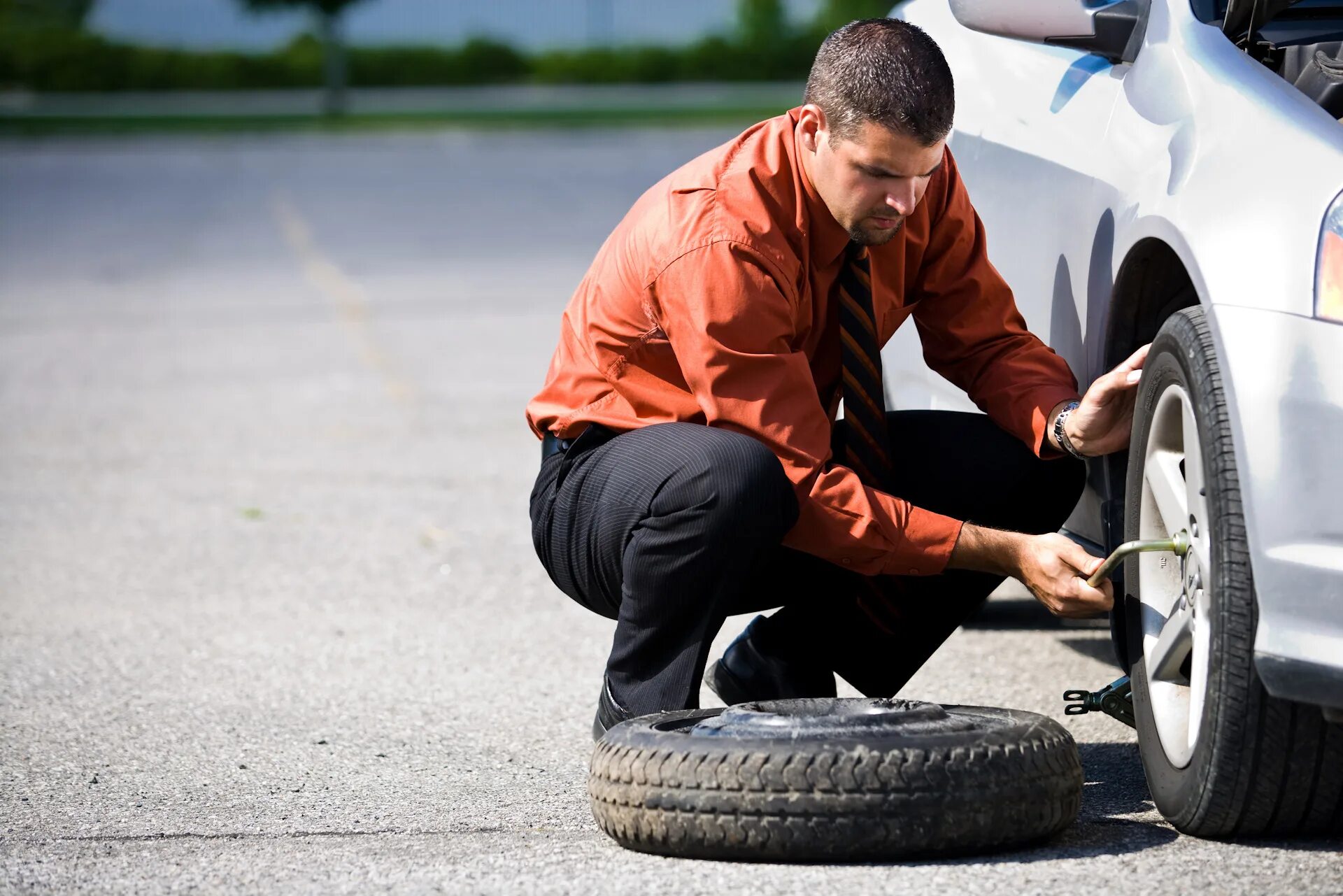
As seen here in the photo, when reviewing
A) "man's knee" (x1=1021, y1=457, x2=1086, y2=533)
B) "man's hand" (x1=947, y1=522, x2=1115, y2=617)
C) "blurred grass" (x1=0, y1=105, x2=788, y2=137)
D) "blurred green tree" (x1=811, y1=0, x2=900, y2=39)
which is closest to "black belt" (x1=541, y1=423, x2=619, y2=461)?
"man's hand" (x1=947, y1=522, x2=1115, y2=617)

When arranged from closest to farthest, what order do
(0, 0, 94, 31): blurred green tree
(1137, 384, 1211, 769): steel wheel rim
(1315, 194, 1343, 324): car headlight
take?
1. (1315, 194, 1343, 324): car headlight
2. (1137, 384, 1211, 769): steel wheel rim
3. (0, 0, 94, 31): blurred green tree

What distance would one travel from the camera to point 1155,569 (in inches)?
110

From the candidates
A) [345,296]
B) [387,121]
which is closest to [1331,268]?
[345,296]

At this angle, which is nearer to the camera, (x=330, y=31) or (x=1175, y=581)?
(x=1175, y=581)

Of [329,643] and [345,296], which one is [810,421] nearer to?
[329,643]

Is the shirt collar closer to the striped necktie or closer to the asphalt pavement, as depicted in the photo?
the striped necktie

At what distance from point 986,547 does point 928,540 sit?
0.10 m

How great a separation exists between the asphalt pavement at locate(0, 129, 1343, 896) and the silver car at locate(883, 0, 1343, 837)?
22 cm

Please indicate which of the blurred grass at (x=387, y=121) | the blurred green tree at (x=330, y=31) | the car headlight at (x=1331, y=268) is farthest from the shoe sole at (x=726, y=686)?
the blurred green tree at (x=330, y=31)

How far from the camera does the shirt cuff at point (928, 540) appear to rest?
9.39 feet

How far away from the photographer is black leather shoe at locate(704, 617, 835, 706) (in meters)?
3.31

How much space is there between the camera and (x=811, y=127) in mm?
2951

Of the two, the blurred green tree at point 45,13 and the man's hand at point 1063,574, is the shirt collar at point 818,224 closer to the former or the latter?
the man's hand at point 1063,574

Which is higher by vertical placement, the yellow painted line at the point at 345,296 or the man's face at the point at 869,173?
the man's face at the point at 869,173
